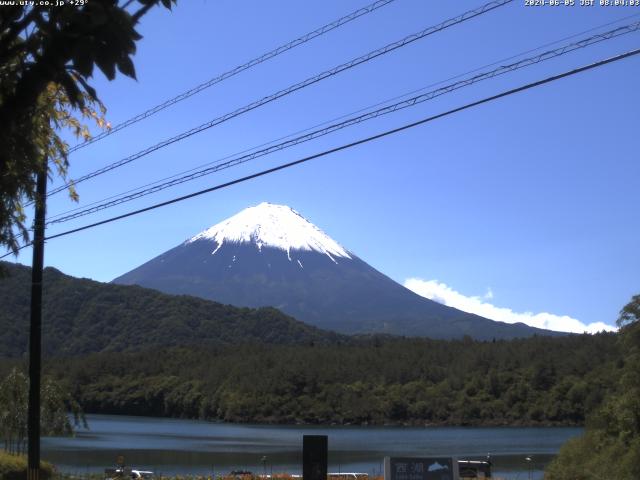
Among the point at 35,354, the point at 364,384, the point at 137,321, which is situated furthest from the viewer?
the point at 137,321

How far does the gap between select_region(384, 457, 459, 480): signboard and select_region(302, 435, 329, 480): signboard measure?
2.94 feet

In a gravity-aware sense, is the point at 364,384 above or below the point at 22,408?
below

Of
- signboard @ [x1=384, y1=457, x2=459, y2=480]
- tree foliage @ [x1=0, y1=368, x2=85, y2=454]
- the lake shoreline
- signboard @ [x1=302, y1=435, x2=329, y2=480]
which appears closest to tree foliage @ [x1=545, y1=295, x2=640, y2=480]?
signboard @ [x1=384, y1=457, x2=459, y2=480]

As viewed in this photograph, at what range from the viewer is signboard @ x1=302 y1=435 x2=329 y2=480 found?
1197 centimetres

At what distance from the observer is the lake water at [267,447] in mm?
47812

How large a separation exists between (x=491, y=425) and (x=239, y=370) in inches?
1323

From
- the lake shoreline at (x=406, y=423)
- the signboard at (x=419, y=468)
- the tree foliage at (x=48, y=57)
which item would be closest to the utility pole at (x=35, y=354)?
the signboard at (x=419, y=468)

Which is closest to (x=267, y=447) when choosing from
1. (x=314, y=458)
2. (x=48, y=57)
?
(x=314, y=458)

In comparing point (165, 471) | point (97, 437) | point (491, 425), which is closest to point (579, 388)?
point (491, 425)

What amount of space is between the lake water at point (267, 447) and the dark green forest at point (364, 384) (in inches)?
212

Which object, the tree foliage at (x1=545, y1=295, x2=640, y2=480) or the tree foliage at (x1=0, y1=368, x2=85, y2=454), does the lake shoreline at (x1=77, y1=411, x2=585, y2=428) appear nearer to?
the tree foliage at (x1=545, y1=295, x2=640, y2=480)

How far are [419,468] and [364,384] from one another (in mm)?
97006

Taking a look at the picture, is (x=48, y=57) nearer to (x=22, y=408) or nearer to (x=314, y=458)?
(x=314, y=458)

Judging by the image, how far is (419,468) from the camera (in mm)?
11953
